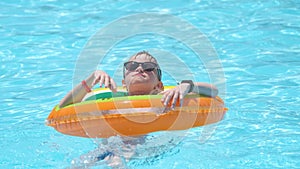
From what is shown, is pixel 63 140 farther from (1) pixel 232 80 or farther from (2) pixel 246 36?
(2) pixel 246 36

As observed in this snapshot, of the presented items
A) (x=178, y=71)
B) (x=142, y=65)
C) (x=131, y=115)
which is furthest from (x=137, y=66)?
(x=178, y=71)

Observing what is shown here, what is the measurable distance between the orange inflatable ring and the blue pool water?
0.95ft

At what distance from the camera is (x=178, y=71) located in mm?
7676

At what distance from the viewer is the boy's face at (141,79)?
519 centimetres

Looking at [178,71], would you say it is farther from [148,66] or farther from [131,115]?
[131,115]

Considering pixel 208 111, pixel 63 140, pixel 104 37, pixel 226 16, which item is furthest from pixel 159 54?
pixel 208 111

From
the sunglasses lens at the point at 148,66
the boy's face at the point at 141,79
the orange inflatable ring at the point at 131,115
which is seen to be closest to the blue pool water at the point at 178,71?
the orange inflatable ring at the point at 131,115

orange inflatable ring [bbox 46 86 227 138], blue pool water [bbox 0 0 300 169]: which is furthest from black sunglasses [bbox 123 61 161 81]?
blue pool water [bbox 0 0 300 169]

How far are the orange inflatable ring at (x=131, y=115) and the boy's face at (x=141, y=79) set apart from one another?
32 cm

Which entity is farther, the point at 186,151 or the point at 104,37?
the point at 104,37

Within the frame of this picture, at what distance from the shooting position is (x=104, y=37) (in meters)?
8.98

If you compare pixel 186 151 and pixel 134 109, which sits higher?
pixel 134 109

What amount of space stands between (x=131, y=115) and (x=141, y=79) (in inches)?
18.3

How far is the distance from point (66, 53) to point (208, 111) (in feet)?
12.4
